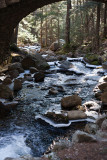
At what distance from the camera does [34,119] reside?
577 cm

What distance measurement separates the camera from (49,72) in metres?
12.0

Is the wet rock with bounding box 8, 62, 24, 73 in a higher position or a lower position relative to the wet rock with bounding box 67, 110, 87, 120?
higher

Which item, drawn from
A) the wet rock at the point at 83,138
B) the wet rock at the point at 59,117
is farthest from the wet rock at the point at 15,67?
the wet rock at the point at 83,138

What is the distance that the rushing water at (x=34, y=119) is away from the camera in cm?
438

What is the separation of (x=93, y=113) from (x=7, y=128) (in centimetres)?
263

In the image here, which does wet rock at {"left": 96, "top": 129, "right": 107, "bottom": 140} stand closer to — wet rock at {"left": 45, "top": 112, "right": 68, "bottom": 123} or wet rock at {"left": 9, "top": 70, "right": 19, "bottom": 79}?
wet rock at {"left": 45, "top": 112, "right": 68, "bottom": 123}

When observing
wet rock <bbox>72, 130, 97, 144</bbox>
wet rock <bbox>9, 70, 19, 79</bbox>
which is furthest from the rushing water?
wet rock <bbox>9, 70, 19, 79</bbox>

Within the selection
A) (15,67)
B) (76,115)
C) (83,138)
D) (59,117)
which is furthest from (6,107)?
(15,67)

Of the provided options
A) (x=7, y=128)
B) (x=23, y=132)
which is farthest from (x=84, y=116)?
(x=7, y=128)

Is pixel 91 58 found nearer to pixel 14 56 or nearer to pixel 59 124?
pixel 14 56

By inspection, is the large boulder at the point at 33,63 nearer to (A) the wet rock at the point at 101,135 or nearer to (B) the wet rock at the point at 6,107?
(B) the wet rock at the point at 6,107

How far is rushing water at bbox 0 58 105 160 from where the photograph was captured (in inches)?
172

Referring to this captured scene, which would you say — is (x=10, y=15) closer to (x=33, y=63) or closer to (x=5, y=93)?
(x=5, y=93)

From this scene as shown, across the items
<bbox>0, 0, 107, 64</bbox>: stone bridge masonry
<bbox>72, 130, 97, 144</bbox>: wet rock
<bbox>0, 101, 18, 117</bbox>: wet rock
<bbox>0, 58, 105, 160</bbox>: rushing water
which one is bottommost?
<bbox>0, 58, 105, 160</bbox>: rushing water
